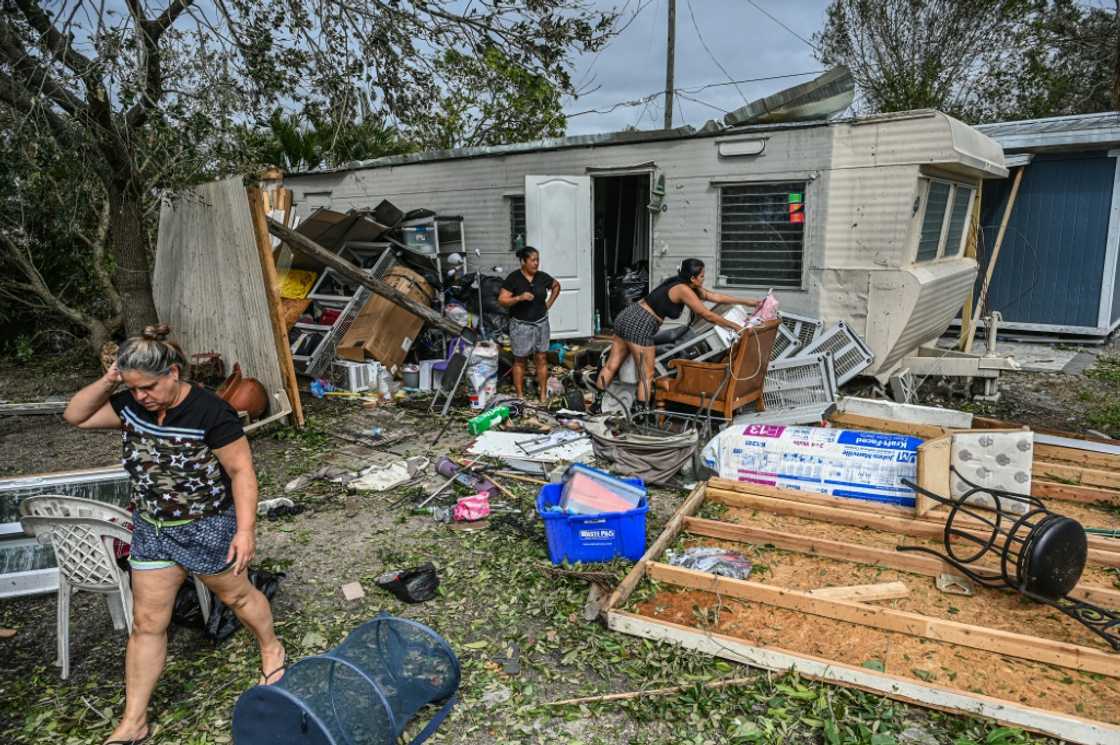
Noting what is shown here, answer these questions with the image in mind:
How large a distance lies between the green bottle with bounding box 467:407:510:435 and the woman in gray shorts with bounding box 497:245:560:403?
0.80 metres

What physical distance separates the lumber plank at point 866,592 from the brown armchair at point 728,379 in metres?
2.76

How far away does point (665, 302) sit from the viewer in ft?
24.0

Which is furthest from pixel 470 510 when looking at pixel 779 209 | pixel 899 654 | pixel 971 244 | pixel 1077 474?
pixel 971 244

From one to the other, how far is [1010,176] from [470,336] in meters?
9.58

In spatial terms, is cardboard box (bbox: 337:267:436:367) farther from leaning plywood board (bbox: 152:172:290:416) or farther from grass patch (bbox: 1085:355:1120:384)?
grass patch (bbox: 1085:355:1120:384)

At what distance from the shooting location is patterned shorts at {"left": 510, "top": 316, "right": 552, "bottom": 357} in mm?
8719

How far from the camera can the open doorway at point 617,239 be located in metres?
11.9

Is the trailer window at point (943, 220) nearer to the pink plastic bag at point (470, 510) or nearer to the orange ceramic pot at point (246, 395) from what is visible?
the pink plastic bag at point (470, 510)

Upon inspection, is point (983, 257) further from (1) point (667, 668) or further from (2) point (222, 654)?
(2) point (222, 654)

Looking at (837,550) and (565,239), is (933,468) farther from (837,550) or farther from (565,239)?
(565,239)

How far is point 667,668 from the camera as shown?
11.9ft

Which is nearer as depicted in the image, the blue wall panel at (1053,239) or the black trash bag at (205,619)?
the black trash bag at (205,619)

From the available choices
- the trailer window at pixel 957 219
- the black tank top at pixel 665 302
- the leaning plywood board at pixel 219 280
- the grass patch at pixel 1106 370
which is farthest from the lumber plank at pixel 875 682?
the grass patch at pixel 1106 370

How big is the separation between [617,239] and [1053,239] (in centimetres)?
736
